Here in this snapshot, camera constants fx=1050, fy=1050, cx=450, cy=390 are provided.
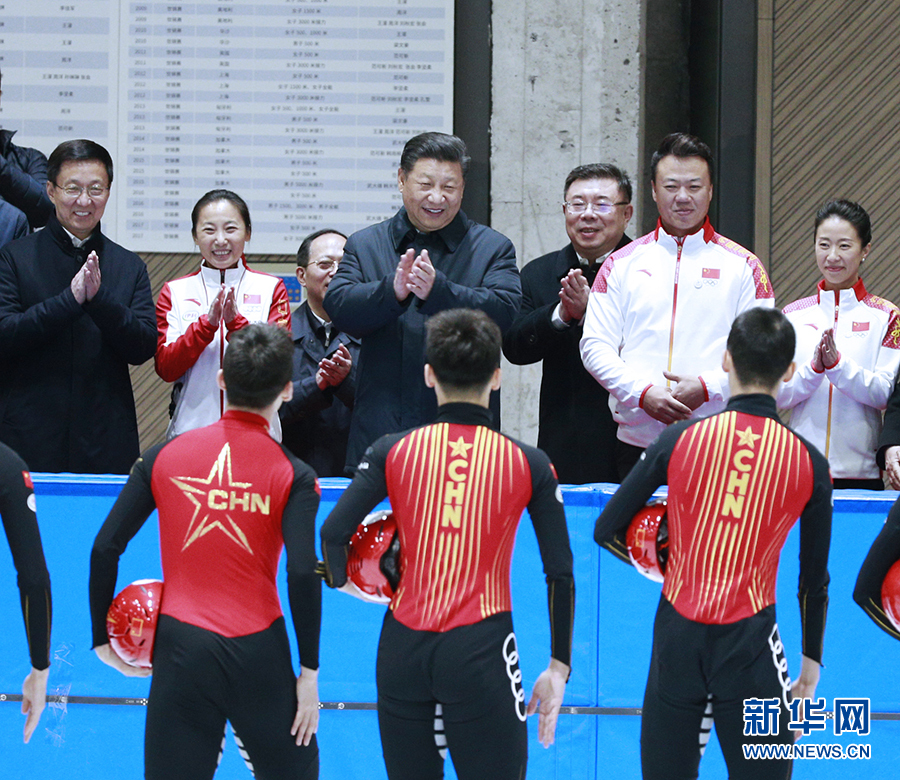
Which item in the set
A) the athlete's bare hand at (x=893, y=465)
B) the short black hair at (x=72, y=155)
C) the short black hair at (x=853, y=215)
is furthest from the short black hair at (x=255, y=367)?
the short black hair at (x=853, y=215)

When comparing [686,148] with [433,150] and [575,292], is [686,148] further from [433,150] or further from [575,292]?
[433,150]

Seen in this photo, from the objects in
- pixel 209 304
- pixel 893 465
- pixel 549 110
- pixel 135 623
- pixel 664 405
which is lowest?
pixel 135 623

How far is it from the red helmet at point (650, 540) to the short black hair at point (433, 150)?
173cm

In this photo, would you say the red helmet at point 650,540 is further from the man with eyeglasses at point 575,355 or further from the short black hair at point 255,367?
the man with eyeglasses at point 575,355

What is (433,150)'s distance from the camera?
4.16m

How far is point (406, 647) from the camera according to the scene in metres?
2.72

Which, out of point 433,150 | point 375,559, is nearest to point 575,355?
point 433,150

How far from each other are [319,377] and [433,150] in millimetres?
1132

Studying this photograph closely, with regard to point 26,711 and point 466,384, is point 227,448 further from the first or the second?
point 26,711

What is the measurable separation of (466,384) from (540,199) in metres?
4.34

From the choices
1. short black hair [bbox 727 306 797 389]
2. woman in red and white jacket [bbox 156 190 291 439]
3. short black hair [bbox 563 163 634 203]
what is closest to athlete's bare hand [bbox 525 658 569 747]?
short black hair [bbox 727 306 797 389]

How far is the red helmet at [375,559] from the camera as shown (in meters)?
2.88

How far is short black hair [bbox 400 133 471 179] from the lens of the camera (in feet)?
13.7

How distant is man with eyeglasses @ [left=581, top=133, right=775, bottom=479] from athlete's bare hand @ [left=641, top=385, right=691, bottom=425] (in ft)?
0.34
